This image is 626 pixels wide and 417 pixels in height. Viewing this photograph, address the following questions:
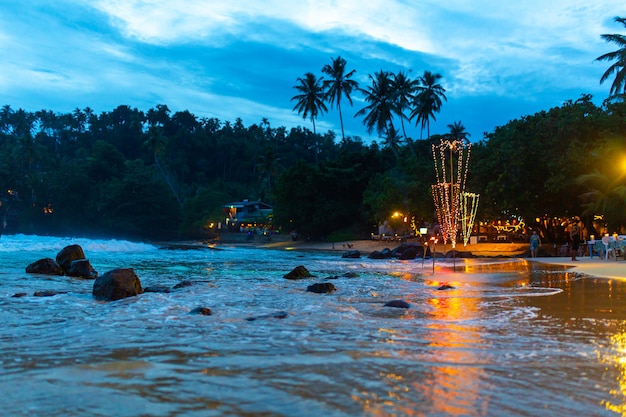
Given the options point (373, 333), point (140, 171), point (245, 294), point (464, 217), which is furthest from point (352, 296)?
point (140, 171)

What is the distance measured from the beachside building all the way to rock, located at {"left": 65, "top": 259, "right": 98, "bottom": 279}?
5379 centimetres

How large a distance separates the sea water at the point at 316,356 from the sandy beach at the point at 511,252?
7109mm

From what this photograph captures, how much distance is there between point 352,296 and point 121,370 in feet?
25.7

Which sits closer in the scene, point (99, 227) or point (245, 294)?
point (245, 294)

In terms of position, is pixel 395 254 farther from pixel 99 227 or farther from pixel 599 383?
pixel 99 227

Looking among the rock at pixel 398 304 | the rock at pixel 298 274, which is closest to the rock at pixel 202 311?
the rock at pixel 398 304

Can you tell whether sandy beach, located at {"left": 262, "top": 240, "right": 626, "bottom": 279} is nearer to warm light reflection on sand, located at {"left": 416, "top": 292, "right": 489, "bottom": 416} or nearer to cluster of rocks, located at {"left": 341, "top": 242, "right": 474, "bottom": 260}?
cluster of rocks, located at {"left": 341, "top": 242, "right": 474, "bottom": 260}

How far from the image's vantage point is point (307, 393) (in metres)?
4.94

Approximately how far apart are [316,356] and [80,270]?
1519 centimetres

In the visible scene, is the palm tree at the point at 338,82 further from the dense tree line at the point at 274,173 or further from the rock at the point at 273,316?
the rock at the point at 273,316

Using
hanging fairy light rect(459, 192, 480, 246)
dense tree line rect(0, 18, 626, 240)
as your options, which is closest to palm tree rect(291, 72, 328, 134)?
dense tree line rect(0, 18, 626, 240)

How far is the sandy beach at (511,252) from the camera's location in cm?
1834

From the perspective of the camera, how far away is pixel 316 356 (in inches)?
254

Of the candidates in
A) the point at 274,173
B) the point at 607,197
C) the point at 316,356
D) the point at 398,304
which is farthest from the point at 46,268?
the point at 274,173
